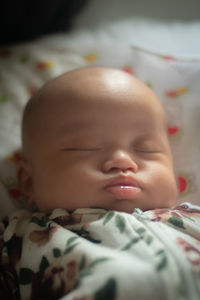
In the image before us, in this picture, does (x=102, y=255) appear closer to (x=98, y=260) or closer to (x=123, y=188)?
(x=98, y=260)

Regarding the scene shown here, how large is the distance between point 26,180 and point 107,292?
20.3 inches

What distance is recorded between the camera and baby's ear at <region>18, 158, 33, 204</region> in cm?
107

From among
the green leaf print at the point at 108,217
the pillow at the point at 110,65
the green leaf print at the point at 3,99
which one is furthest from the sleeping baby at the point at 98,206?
the green leaf print at the point at 3,99

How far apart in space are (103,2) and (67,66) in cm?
63

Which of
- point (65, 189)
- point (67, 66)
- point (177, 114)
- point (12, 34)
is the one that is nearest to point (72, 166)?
point (65, 189)

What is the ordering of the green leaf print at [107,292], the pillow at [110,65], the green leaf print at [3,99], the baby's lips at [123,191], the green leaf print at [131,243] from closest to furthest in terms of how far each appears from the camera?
the green leaf print at [107,292] < the green leaf print at [131,243] < the baby's lips at [123,191] < the pillow at [110,65] < the green leaf print at [3,99]

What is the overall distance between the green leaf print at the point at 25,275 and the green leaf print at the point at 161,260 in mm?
338

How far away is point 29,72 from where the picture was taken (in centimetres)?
146

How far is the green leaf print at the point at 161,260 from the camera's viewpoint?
70 centimetres

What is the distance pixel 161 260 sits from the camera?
28.2 inches

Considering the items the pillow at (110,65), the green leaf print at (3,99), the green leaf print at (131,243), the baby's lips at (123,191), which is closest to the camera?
the green leaf print at (131,243)

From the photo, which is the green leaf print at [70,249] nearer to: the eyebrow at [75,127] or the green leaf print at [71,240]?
the green leaf print at [71,240]

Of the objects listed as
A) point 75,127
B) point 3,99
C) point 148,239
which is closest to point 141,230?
point 148,239

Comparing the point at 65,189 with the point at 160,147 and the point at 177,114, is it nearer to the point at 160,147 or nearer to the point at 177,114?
the point at 160,147
